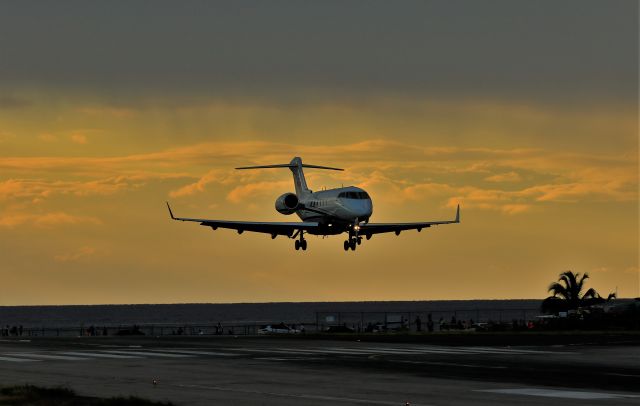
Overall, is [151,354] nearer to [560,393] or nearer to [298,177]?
[560,393]

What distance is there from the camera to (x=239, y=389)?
31062mm

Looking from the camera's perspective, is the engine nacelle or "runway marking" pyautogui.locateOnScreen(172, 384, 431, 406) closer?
"runway marking" pyautogui.locateOnScreen(172, 384, 431, 406)

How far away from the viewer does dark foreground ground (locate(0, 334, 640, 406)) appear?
1144 inches

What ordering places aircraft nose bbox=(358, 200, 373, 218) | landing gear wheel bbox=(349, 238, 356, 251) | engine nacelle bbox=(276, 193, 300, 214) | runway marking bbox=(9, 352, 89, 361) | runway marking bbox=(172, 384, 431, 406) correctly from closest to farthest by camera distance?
runway marking bbox=(172, 384, 431, 406) < runway marking bbox=(9, 352, 89, 361) < aircraft nose bbox=(358, 200, 373, 218) < landing gear wheel bbox=(349, 238, 356, 251) < engine nacelle bbox=(276, 193, 300, 214)

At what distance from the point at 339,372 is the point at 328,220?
4224cm

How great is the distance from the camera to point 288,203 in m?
86.4

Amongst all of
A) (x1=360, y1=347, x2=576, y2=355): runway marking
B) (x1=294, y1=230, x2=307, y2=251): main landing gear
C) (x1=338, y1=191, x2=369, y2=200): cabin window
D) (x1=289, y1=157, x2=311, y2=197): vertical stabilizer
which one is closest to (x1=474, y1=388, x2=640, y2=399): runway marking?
(x1=360, y1=347, x2=576, y2=355): runway marking

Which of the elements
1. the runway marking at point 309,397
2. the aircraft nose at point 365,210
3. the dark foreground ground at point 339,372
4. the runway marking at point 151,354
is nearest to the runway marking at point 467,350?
the dark foreground ground at point 339,372

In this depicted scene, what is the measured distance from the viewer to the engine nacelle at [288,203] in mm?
85919

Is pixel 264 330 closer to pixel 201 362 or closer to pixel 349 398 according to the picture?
pixel 201 362

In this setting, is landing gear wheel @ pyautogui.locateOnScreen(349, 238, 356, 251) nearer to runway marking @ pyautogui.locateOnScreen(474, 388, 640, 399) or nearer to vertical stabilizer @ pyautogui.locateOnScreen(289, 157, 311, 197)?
vertical stabilizer @ pyautogui.locateOnScreen(289, 157, 311, 197)

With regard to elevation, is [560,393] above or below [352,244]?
below

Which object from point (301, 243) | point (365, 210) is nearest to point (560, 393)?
point (365, 210)

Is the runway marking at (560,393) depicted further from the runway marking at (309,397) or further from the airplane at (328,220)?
the airplane at (328,220)
